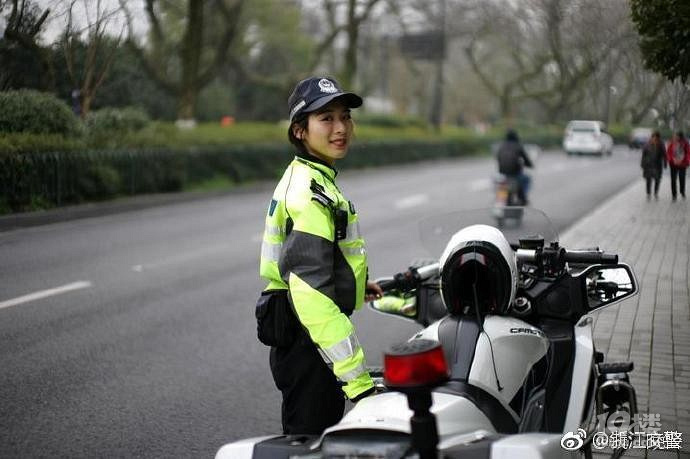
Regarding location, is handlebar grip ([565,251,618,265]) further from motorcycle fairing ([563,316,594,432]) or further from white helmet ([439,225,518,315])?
white helmet ([439,225,518,315])

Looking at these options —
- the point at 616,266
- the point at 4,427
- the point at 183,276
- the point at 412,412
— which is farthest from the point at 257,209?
the point at 412,412

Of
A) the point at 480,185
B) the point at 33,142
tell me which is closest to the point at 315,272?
the point at 33,142

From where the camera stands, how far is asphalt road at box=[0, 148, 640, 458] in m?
4.41

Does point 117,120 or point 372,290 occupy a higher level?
point 117,120

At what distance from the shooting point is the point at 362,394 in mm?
2451

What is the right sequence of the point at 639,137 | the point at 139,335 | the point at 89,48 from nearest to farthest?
the point at 639,137, the point at 139,335, the point at 89,48

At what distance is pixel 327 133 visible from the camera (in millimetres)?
2723

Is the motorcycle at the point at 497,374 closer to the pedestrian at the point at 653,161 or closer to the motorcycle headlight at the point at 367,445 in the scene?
the motorcycle headlight at the point at 367,445

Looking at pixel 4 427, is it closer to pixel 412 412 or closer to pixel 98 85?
pixel 412 412

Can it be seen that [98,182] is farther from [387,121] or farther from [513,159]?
[387,121]

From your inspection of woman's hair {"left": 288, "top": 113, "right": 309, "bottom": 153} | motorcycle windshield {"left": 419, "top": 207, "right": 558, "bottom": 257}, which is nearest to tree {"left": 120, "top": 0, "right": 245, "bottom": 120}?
motorcycle windshield {"left": 419, "top": 207, "right": 558, "bottom": 257}

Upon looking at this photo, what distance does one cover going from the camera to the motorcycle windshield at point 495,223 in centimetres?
392

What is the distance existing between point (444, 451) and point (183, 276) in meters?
7.34

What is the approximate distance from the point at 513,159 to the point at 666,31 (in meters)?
9.50
